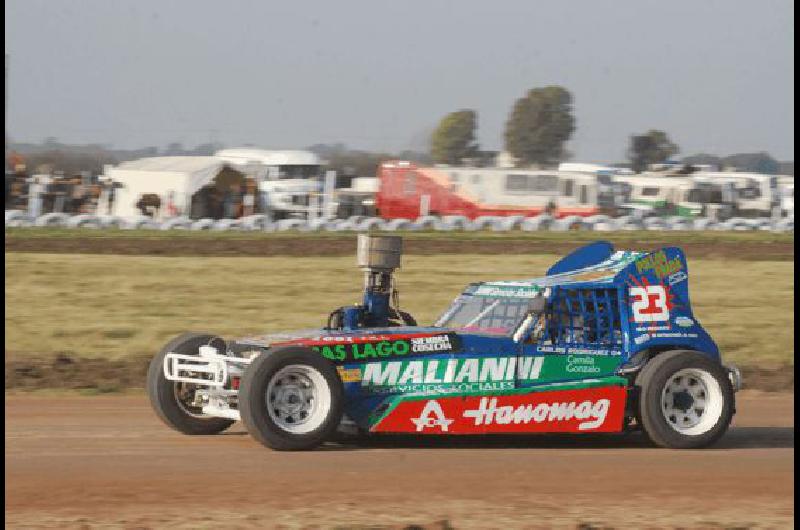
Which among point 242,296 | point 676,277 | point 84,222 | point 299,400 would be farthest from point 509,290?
point 84,222

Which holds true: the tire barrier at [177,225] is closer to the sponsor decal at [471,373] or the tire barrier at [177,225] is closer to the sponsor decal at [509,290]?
the sponsor decal at [509,290]

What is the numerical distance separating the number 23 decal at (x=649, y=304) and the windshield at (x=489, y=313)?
82 cm

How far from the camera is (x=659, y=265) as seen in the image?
11.2m

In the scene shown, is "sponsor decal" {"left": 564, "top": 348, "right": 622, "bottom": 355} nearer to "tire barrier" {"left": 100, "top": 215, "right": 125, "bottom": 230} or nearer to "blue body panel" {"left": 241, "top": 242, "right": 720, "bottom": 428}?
"blue body panel" {"left": 241, "top": 242, "right": 720, "bottom": 428}

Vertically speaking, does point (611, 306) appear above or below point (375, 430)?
above

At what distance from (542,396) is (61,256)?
59.9 feet

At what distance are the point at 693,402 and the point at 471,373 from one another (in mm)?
1763

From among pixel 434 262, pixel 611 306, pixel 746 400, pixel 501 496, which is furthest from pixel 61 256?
pixel 501 496

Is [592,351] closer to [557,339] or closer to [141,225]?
[557,339]

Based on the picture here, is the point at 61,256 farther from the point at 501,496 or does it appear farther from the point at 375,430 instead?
the point at 501,496

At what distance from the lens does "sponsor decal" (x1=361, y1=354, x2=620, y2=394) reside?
10164 mm

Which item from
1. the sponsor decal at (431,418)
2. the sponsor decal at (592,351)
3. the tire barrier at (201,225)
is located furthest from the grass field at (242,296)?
the tire barrier at (201,225)

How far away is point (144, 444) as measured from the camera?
10414 mm

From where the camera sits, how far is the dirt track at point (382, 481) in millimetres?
7941
